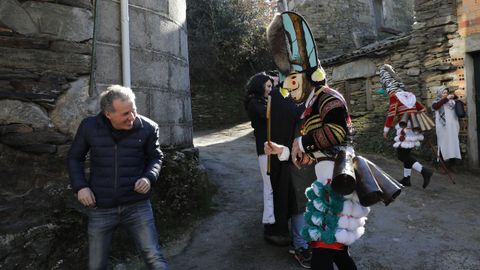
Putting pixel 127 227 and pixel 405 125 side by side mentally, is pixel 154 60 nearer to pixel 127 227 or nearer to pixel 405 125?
pixel 127 227

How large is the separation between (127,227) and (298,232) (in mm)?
1610

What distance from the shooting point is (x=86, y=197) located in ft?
8.73

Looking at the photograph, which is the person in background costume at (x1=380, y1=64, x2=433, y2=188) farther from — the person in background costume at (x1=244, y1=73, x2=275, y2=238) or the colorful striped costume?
the colorful striped costume

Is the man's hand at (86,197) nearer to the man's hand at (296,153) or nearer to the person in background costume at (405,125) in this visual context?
the man's hand at (296,153)

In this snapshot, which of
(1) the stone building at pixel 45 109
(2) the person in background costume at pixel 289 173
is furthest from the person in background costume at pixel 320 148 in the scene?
(1) the stone building at pixel 45 109

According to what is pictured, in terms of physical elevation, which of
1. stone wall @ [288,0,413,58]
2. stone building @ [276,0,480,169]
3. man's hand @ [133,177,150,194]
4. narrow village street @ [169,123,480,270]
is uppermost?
stone wall @ [288,0,413,58]

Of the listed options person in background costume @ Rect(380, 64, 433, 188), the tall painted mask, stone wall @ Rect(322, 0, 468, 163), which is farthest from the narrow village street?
stone wall @ Rect(322, 0, 468, 163)

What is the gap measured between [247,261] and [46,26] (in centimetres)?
284

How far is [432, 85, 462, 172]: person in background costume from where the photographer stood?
7.88 meters

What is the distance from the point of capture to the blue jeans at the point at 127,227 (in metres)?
2.78

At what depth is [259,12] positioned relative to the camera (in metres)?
16.2

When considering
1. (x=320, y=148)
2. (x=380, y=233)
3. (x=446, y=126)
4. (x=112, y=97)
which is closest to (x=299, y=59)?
(x=320, y=148)

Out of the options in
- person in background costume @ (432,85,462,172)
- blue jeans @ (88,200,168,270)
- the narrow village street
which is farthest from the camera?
person in background costume @ (432,85,462,172)

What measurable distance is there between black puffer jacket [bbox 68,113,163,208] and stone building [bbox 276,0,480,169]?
7.44m
